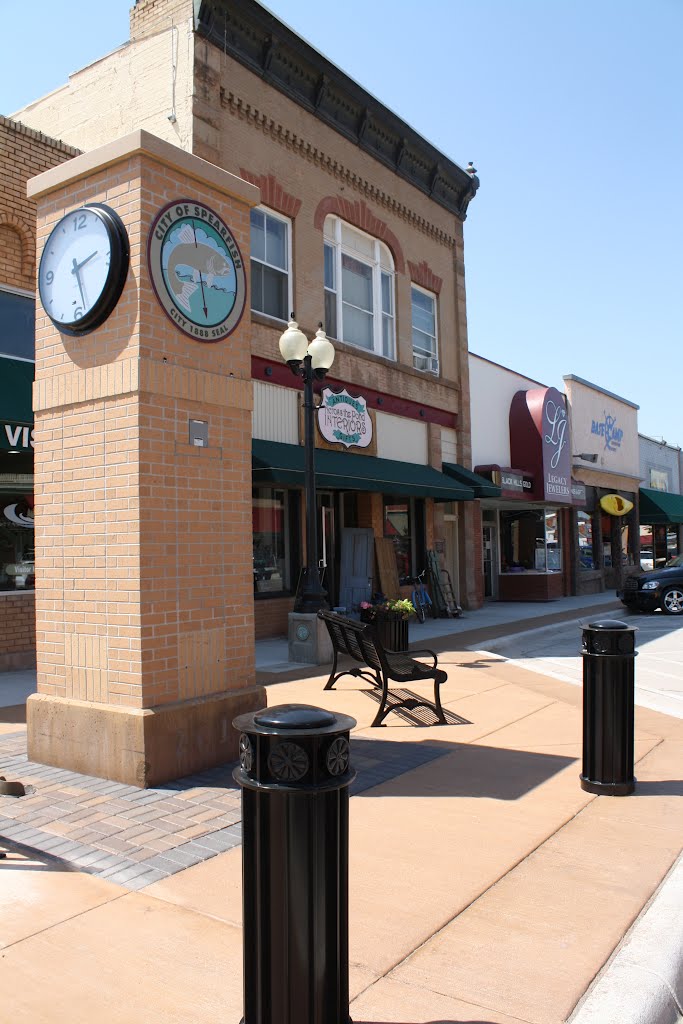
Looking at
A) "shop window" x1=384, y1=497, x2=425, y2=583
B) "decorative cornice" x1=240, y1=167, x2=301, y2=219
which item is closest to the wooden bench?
"decorative cornice" x1=240, y1=167, x2=301, y2=219

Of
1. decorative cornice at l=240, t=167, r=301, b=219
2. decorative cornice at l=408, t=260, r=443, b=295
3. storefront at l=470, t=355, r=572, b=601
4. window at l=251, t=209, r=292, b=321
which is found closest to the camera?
decorative cornice at l=240, t=167, r=301, b=219

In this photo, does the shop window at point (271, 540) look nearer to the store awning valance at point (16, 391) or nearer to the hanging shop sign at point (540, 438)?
the store awning valance at point (16, 391)

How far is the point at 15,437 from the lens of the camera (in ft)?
33.8

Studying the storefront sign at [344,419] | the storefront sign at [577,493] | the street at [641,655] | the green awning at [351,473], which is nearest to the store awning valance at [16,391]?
the green awning at [351,473]

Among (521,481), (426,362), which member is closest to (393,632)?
(426,362)

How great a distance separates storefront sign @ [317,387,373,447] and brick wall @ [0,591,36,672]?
6.27m

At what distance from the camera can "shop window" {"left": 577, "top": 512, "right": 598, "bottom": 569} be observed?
26469 millimetres

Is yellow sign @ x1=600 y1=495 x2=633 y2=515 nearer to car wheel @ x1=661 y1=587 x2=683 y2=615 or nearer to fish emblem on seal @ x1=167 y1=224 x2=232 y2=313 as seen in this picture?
car wheel @ x1=661 y1=587 x2=683 y2=615

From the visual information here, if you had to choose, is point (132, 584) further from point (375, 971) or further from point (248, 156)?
point (248, 156)

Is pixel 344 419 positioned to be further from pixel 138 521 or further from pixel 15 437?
pixel 138 521

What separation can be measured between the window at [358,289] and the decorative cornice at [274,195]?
1.44 metres

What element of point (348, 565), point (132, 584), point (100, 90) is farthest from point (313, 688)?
point (100, 90)

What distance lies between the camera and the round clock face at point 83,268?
5.48 meters

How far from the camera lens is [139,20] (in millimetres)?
13852
